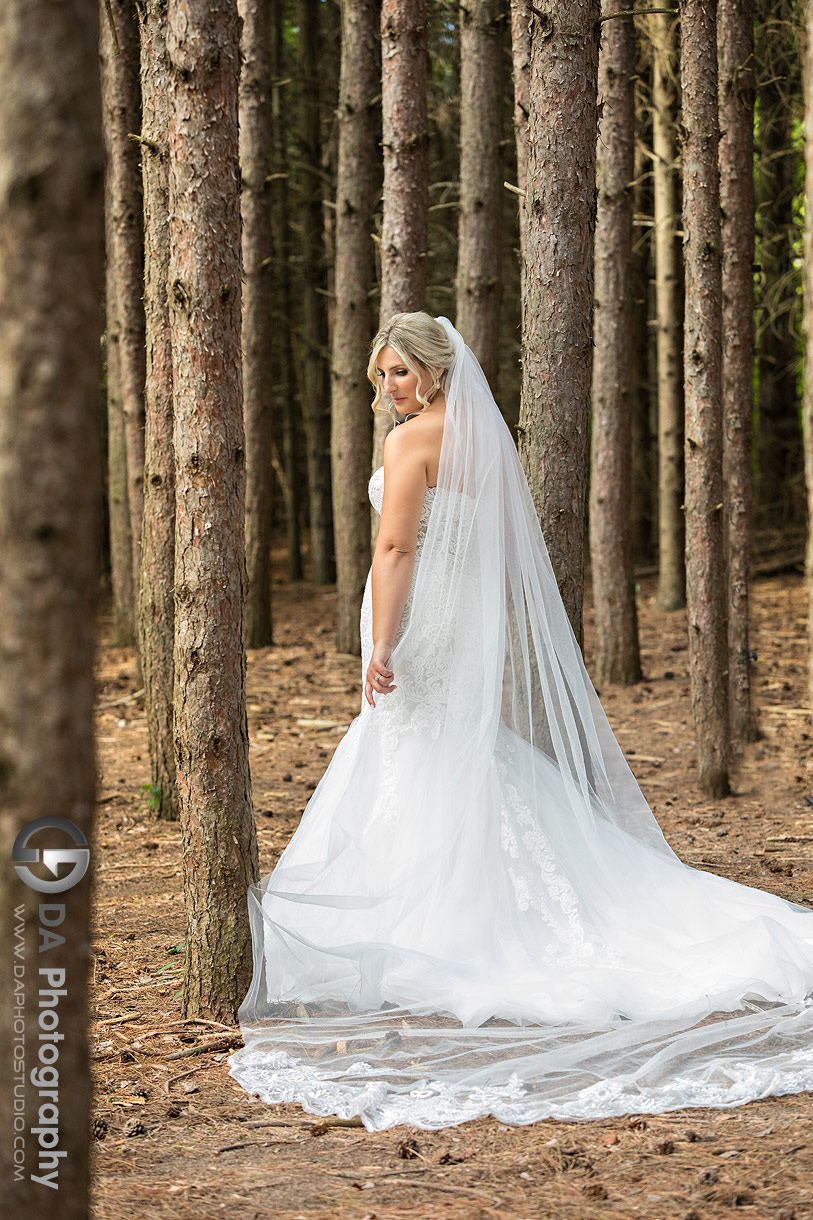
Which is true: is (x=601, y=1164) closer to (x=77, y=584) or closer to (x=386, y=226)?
(x=77, y=584)

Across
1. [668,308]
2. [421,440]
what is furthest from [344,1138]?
[668,308]

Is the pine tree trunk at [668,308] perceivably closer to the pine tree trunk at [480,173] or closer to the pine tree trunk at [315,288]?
the pine tree trunk at [480,173]

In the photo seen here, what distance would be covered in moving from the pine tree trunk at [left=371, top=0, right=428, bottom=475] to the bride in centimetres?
563

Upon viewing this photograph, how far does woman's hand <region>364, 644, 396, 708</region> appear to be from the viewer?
17.0 feet

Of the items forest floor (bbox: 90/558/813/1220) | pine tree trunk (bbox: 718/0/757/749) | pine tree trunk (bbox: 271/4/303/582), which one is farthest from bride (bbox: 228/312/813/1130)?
pine tree trunk (bbox: 271/4/303/582)

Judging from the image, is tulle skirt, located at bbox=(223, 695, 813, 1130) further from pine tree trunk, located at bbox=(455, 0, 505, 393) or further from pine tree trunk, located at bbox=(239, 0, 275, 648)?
pine tree trunk, located at bbox=(239, 0, 275, 648)

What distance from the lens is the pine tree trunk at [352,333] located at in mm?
12727

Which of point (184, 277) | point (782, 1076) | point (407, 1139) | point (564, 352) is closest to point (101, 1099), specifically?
point (407, 1139)

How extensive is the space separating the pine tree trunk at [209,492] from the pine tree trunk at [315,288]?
1168cm

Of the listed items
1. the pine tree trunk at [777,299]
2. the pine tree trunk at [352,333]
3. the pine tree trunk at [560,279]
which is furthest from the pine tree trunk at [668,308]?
the pine tree trunk at [560,279]

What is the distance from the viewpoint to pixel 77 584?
2223 millimetres

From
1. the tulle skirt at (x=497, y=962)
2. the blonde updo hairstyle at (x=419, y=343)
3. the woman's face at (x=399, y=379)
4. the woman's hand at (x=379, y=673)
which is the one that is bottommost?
the tulle skirt at (x=497, y=962)

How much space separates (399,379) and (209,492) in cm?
127

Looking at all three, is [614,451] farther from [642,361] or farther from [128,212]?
[642,361]
